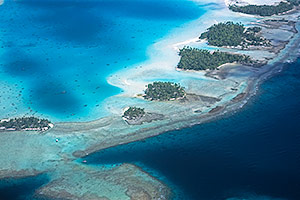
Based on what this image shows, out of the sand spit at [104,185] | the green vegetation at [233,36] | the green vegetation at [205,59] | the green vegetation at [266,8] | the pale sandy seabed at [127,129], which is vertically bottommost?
the sand spit at [104,185]

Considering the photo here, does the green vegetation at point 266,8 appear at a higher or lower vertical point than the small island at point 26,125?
higher

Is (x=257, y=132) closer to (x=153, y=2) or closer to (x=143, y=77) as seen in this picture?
(x=143, y=77)

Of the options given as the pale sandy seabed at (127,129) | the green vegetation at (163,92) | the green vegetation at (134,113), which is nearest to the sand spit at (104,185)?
the pale sandy seabed at (127,129)

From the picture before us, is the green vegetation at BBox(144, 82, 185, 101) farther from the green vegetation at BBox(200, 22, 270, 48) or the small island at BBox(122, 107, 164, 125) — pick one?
the green vegetation at BBox(200, 22, 270, 48)

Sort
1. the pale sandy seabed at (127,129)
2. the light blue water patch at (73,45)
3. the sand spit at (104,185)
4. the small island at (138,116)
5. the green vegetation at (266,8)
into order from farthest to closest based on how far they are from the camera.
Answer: the green vegetation at (266,8) < the light blue water patch at (73,45) < the small island at (138,116) < the pale sandy seabed at (127,129) < the sand spit at (104,185)

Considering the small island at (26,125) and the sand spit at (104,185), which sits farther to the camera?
the small island at (26,125)

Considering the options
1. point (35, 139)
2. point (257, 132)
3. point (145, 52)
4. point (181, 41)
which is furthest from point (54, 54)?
point (257, 132)

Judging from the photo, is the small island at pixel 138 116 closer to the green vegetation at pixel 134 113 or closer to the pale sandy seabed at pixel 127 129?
the green vegetation at pixel 134 113
